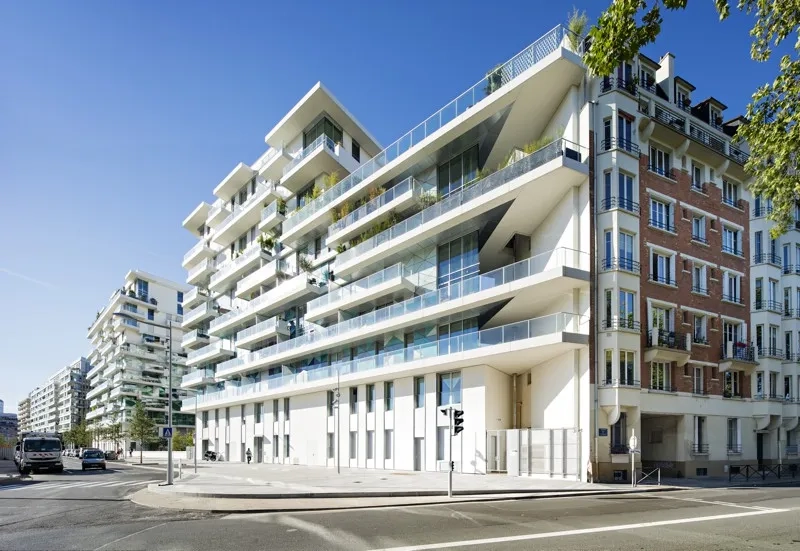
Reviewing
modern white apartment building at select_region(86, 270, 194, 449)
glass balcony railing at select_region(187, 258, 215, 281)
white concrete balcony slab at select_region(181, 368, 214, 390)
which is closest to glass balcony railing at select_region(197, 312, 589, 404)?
white concrete balcony slab at select_region(181, 368, 214, 390)

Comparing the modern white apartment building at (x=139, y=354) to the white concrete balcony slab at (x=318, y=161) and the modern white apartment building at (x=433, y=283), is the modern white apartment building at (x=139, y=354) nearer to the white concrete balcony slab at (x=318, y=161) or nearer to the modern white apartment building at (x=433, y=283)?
the modern white apartment building at (x=433, y=283)

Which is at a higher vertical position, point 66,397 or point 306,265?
point 306,265

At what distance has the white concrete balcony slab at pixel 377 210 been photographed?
119ft

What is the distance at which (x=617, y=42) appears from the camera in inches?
363

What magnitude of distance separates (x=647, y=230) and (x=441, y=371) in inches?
516

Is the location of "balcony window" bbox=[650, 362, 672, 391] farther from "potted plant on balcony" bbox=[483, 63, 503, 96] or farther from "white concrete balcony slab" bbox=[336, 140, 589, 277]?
"potted plant on balcony" bbox=[483, 63, 503, 96]

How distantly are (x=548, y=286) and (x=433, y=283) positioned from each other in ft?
30.1

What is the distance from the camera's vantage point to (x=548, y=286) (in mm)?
28188

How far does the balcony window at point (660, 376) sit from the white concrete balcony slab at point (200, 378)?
48.2m

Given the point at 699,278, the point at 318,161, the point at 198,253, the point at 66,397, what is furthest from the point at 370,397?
the point at 66,397

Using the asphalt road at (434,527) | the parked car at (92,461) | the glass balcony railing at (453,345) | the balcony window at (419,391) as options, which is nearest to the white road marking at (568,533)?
the asphalt road at (434,527)

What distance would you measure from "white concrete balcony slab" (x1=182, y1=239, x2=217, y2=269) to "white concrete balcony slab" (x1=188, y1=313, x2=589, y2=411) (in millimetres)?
32599

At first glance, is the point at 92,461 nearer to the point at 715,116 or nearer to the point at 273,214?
the point at 273,214

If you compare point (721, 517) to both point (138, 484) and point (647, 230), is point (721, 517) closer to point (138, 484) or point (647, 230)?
point (647, 230)
